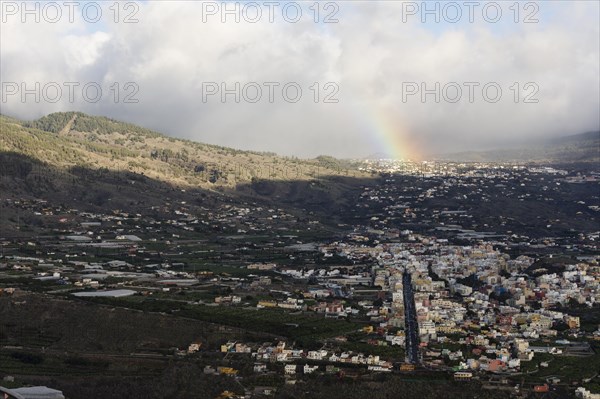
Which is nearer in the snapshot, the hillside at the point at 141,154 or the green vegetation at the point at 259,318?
the green vegetation at the point at 259,318

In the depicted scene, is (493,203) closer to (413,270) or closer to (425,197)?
(425,197)

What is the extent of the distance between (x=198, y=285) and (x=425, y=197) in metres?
87.7

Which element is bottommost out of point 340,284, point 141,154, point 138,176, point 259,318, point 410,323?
point 410,323

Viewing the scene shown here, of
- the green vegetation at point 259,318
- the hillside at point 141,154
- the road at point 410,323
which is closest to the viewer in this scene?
the road at point 410,323

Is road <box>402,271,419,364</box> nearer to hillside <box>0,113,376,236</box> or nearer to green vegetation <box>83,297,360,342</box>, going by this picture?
green vegetation <box>83,297,360,342</box>

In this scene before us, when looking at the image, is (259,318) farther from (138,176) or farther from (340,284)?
(138,176)

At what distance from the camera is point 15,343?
45750mm

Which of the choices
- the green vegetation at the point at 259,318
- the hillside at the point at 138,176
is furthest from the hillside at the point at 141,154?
the green vegetation at the point at 259,318

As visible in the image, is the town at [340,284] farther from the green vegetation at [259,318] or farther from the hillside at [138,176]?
the hillside at [138,176]

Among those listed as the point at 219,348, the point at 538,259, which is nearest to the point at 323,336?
the point at 219,348

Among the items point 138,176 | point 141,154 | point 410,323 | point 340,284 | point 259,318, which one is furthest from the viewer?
point 141,154

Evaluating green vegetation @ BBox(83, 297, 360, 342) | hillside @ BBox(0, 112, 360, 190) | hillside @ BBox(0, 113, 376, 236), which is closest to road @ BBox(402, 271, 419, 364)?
green vegetation @ BBox(83, 297, 360, 342)

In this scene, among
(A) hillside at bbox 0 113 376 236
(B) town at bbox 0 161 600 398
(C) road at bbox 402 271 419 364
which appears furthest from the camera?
(A) hillside at bbox 0 113 376 236

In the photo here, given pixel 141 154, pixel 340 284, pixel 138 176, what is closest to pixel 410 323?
pixel 340 284
